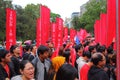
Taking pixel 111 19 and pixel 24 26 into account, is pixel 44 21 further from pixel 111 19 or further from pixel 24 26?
pixel 24 26

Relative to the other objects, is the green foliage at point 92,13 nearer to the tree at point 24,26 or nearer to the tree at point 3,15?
the tree at point 24,26

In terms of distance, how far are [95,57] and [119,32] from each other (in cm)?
103

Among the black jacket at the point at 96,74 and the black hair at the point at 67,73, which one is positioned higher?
the black hair at the point at 67,73

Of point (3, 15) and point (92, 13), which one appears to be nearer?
point (3, 15)

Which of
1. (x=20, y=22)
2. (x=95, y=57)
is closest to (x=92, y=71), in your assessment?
(x=95, y=57)

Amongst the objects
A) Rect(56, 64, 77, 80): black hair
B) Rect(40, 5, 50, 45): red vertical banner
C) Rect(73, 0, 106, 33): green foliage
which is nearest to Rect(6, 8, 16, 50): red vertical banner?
Rect(40, 5, 50, 45): red vertical banner

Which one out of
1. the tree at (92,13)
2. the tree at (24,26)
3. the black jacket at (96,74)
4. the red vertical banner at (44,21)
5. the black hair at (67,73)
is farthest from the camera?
the tree at (92,13)

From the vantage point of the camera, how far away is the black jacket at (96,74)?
5.33m

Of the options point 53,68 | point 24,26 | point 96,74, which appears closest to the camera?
point 96,74

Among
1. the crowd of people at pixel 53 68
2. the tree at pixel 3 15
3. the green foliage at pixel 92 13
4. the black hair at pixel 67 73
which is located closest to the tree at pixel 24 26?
the tree at pixel 3 15

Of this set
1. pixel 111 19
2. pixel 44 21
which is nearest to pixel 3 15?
pixel 44 21

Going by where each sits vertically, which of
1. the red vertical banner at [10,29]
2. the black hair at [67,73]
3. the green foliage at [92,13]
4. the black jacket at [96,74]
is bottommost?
the black jacket at [96,74]

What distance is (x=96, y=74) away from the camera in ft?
17.6

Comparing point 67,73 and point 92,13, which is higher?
point 92,13
